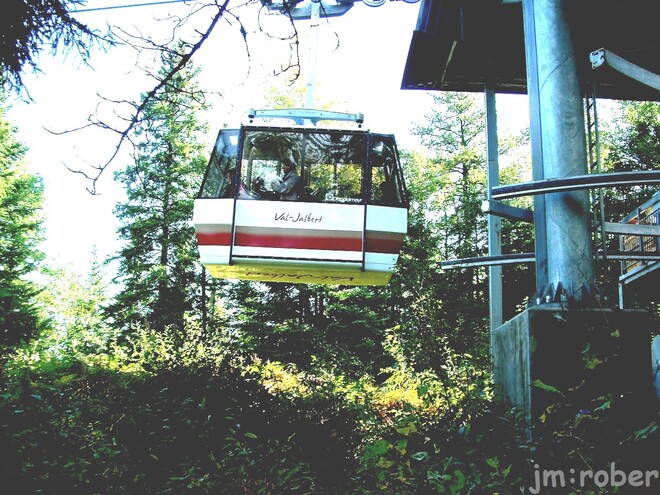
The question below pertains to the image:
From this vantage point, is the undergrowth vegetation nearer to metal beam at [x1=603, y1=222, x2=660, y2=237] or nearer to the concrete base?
the concrete base

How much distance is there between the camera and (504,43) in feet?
32.0

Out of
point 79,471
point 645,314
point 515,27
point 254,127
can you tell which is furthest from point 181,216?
point 645,314

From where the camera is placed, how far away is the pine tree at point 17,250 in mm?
19016

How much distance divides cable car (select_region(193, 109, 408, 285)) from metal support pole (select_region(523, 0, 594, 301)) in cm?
408

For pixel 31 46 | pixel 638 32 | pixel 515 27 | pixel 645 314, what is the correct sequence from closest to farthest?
1. pixel 31 46
2. pixel 645 314
3. pixel 638 32
4. pixel 515 27

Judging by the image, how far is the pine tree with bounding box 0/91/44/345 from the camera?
62.4 feet

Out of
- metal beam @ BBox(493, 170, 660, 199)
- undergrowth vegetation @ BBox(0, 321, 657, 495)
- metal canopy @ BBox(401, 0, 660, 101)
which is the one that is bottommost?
undergrowth vegetation @ BBox(0, 321, 657, 495)

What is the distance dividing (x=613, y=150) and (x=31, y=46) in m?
31.9

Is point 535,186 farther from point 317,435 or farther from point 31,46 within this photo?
point 317,435

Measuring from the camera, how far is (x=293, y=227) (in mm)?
9453

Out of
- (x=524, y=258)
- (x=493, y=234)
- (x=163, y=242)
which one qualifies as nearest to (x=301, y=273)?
(x=493, y=234)

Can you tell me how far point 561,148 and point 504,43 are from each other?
5141mm

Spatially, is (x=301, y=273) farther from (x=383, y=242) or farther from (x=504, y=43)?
(x=504, y=43)

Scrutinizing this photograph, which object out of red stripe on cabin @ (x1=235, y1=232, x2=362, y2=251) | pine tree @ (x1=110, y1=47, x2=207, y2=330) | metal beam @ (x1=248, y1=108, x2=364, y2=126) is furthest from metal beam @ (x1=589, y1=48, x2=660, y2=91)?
pine tree @ (x1=110, y1=47, x2=207, y2=330)
